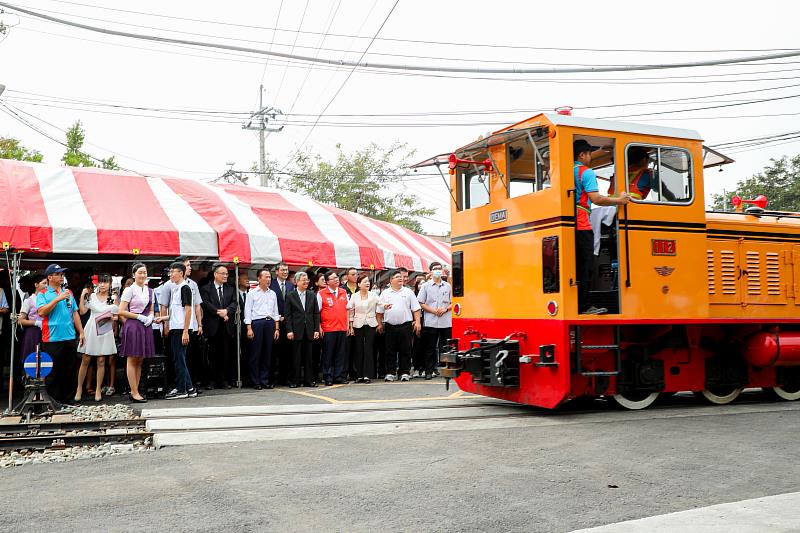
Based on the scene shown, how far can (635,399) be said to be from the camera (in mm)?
8828

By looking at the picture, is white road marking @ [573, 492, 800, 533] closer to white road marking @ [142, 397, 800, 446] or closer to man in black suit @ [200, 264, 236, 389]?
white road marking @ [142, 397, 800, 446]

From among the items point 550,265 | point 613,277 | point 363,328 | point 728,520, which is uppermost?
point 550,265

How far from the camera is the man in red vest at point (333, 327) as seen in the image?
1255cm

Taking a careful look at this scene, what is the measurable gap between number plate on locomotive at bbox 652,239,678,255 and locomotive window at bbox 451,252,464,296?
2.59 metres

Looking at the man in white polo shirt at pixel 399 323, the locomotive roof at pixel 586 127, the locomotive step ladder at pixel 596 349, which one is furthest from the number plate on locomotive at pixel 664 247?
the man in white polo shirt at pixel 399 323

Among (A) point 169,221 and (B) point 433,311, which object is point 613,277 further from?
(A) point 169,221

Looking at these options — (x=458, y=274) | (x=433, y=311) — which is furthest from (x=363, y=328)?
(x=458, y=274)

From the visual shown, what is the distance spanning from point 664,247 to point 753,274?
181cm

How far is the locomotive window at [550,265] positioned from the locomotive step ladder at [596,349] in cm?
55

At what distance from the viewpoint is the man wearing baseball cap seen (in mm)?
9898

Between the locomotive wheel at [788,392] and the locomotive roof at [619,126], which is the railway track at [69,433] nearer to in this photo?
the locomotive roof at [619,126]

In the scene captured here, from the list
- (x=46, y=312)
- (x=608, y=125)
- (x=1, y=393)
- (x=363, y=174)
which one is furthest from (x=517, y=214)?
(x=363, y=174)

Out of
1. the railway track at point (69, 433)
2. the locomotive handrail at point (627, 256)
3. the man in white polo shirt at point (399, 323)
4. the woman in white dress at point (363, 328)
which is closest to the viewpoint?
the railway track at point (69, 433)

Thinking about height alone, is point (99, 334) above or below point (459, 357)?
above
